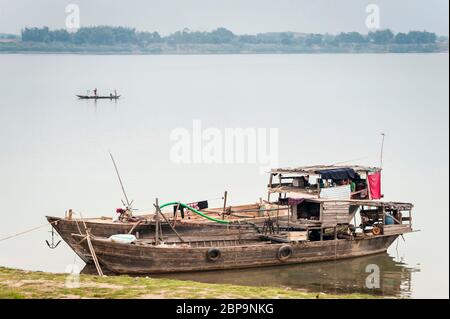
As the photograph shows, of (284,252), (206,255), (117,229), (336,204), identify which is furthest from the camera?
(336,204)

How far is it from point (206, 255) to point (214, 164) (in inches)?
918

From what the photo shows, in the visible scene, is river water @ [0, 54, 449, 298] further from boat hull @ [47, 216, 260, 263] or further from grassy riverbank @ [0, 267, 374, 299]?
grassy riverbank @ [0, 267, 374, 299]

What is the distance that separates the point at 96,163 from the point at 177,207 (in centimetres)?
2168

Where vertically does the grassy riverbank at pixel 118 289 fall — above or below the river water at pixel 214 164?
above

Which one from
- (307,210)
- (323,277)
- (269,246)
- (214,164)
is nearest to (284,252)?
(269,246)

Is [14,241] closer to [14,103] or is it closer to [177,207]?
[177,207]

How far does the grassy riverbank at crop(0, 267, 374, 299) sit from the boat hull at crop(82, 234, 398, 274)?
16.1 ft

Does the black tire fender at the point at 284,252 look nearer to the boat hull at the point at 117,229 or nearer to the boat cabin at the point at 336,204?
the boat cabin at the point at 336,204

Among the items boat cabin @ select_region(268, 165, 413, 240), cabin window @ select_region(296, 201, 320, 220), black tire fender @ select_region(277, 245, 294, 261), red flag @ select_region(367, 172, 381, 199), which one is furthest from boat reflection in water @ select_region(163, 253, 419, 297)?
red flag @ select_region(367, 172, 381, 199)

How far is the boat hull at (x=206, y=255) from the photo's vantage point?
2359cm

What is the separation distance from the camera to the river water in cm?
2683

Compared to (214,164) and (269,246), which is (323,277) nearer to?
(269,246)

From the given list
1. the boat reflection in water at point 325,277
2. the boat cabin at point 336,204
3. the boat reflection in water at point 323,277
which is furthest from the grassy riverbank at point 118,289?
the boat cabin at point 336,204

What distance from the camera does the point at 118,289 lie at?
55.5 ft
